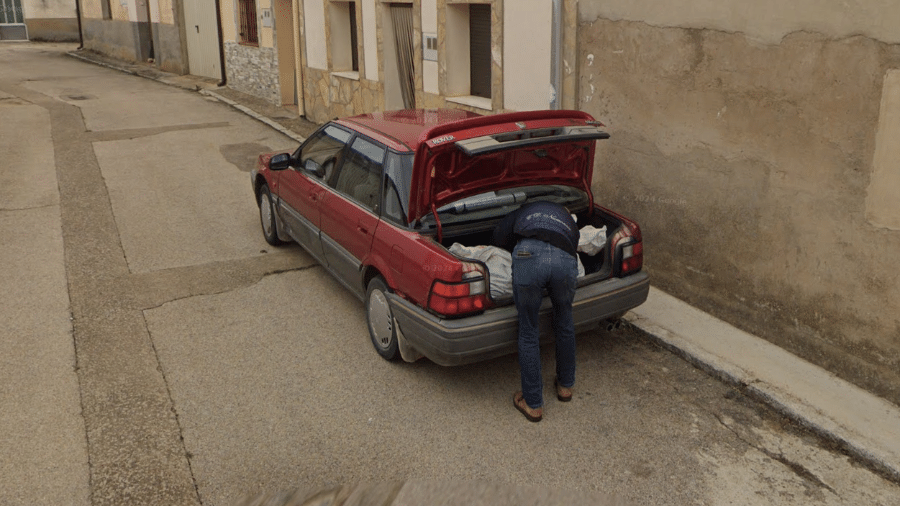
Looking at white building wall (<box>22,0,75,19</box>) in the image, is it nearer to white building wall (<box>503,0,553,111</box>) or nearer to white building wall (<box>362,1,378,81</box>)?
white building wall (<box>362,1,378,81</box>)

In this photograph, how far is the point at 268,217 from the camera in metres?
8.62

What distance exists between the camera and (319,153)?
7270mm

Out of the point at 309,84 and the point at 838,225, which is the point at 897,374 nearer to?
the point at 838,225

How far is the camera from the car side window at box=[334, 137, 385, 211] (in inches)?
238

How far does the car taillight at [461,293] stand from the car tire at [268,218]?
3.76 meters

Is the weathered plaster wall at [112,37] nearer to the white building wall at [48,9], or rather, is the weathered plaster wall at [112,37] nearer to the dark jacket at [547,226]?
the white building wall at [48,9]

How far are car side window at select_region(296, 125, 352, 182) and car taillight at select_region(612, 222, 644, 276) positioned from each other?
8.05 feet

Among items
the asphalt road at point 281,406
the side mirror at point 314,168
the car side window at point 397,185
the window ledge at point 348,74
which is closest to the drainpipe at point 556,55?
the side mirror at point 314,168

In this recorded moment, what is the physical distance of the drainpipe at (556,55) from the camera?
8109 mm

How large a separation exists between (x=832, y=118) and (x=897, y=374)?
5.94 ft

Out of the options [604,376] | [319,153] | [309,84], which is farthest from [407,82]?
[604,376]

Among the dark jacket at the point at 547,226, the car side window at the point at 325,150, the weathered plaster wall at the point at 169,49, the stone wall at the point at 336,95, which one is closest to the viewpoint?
the dark jacket at the point at 547,226

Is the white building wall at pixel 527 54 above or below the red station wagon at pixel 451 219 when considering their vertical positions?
above

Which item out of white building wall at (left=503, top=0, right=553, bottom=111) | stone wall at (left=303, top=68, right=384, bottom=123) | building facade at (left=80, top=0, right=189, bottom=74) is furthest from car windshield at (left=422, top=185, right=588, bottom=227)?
building facade at (left=80, top=0, right=189, bottom=74)
